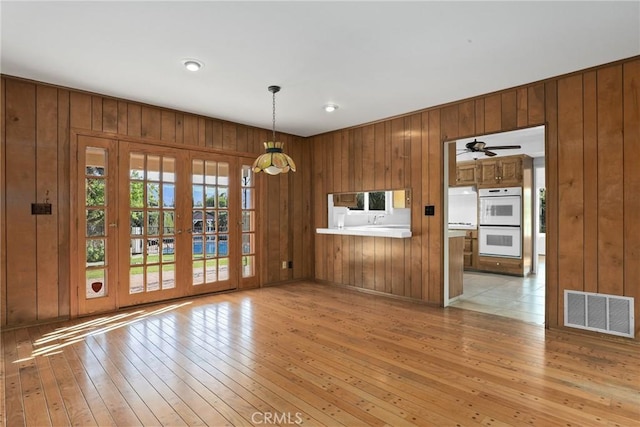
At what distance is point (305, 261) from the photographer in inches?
248

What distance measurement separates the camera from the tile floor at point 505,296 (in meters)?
4.23

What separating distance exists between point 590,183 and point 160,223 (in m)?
4.94

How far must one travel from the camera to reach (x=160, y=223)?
15.3ft

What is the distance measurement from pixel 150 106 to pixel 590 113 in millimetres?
4956

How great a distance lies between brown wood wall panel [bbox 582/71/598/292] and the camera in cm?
335

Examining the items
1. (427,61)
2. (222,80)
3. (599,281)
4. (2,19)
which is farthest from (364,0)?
(599,281)

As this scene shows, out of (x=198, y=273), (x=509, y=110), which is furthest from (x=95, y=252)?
(x=509, y=110)

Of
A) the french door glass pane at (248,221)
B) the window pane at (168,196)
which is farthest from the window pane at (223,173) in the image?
the window pane at (168,196)

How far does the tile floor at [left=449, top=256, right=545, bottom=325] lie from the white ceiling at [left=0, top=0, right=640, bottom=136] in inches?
103

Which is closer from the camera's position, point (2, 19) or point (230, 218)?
point (2, 19)

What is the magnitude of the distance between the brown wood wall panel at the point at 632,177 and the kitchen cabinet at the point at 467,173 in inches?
166

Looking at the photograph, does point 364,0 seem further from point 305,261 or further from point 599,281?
point 305,261

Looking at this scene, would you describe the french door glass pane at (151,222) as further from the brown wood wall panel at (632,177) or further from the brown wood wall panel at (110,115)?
the brown wood wall panel at (632,177)

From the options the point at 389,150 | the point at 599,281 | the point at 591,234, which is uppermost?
the point at 389,150
